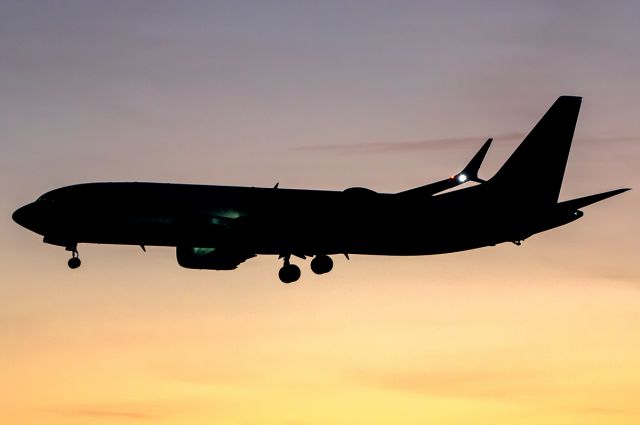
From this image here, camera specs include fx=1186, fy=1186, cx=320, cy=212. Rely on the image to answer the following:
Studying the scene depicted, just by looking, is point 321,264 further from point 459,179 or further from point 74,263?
point 74,263

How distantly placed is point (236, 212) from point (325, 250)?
725 centimetres

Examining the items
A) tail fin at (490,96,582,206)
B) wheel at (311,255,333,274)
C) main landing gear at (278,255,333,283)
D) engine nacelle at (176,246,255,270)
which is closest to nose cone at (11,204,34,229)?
engine nacelle at (176,246,255,270)

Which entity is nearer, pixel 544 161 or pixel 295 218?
pixel 295 218

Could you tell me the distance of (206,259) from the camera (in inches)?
3516

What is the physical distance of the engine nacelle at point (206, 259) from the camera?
88750 millimetres

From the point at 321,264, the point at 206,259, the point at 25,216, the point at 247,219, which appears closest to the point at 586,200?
the point at 321,264

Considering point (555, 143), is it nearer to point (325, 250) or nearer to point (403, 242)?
point (403, 242)

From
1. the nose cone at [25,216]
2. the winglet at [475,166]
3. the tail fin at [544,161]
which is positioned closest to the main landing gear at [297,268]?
the winglet at [475,166]

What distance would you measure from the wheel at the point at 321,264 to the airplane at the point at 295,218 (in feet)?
0.25

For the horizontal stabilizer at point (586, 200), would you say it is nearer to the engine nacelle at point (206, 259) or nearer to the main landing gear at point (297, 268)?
the main landing gear at point (297, 268)

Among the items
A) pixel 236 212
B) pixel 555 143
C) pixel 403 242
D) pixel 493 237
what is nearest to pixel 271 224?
pixel 236 212

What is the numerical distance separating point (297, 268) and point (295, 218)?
5515mm

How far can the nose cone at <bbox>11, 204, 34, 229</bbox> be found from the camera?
8588 cm

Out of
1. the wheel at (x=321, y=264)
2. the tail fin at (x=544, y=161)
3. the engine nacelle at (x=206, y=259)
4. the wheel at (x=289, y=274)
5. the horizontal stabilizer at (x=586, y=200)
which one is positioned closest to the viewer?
the horizontal stabilizer at (x=586, y=200)
